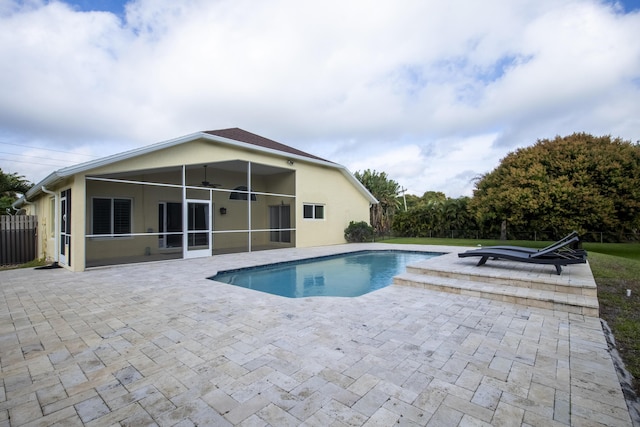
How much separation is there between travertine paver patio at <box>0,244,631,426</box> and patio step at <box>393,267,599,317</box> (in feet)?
0.77

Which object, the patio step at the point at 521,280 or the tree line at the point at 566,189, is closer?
the patio step at the point at 521,280

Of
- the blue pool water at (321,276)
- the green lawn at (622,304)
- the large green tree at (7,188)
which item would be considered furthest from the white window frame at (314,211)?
the large green tree at (7,188)

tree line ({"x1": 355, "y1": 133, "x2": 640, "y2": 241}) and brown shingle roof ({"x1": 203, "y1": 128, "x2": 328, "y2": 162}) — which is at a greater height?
brown shingle roof ({"x1": 203, "y1": 128, "x2": 328, "y2": 162})

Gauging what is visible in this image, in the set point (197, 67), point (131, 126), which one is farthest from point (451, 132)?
point (131, 126)

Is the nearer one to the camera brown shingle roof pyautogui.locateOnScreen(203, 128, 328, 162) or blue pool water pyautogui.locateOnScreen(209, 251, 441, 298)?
blue pool water pyautogui.locateOnScreen(209, 251, 441, 298)

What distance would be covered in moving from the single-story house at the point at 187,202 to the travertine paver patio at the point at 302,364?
492 cm

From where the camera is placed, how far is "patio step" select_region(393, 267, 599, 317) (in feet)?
15.7

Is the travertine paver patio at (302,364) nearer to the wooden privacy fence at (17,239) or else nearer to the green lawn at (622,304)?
the green lawn at (622,304)

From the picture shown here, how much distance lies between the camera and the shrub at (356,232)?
1791 centimetres

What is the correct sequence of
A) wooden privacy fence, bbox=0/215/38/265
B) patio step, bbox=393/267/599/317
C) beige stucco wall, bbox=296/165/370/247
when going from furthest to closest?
beige stucco wall, bbox=296/165/370/247 → wooden privacy fence, bbox=0/215/38/265 → patio step, bbox=393/267/599/317

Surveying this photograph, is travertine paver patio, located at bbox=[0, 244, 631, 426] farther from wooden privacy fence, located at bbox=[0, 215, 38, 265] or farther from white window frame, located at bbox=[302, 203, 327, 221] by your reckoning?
white window frame, located at bbox=[302, 203, 327, 221]

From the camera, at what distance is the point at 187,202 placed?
11.6 metres

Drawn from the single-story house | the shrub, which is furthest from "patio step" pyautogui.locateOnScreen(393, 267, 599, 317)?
the shrub

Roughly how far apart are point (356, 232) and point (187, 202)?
10.0 meters
